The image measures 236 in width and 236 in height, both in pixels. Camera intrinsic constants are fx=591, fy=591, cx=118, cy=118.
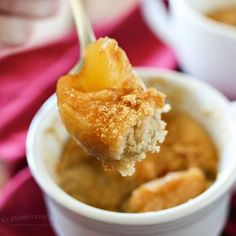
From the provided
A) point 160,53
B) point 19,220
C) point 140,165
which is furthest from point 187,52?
point 19,220

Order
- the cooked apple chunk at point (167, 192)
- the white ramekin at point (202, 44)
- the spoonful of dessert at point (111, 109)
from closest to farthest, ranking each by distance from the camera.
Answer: the spoonful of dessert at point (111, 109), the cooked apple chunk at point (167, 192), the white ramekin at point (202, 44)

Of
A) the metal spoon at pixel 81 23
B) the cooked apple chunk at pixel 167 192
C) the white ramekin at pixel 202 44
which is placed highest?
the metal spoon at pixel 81 23

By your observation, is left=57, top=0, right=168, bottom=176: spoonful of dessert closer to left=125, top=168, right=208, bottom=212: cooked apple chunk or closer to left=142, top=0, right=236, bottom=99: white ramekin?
left=125, top=168, right=208, bottom=212: cooked apple chunk

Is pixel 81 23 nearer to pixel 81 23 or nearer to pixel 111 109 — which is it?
pixel 81 23

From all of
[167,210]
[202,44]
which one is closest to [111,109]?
[167,210]

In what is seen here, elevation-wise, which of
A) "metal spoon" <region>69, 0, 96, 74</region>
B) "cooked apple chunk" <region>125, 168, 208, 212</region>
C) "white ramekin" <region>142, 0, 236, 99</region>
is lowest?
"white ramekin" <region>142, 0, 236, 99</region>

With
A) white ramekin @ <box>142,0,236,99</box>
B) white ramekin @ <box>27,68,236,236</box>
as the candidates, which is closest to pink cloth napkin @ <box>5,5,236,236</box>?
white ramekin @ <box>27,68,236,236</box>

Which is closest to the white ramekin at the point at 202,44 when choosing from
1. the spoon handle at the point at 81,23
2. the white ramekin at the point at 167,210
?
the white ramekin at the point at 167,210

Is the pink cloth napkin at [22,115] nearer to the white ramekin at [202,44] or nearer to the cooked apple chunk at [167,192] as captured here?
the cooked apple chunk at [167,192]
